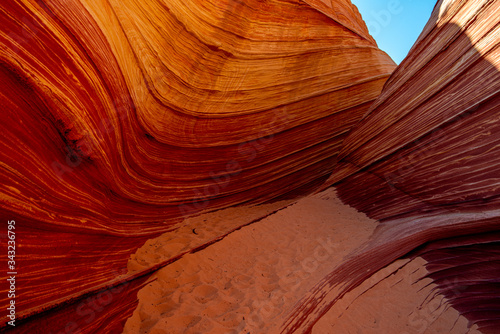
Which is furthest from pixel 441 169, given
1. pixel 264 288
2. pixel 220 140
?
pixel 220 140

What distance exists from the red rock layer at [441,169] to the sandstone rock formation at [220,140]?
2 cm

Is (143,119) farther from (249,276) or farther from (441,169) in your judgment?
(441,169)

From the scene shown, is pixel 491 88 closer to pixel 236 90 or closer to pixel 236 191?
pixel 236 90

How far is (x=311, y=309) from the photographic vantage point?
196 centimetres

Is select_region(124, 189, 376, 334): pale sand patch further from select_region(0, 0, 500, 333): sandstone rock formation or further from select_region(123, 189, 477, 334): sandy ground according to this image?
select_region(0, 0, 500, 333): sandstone rock formation

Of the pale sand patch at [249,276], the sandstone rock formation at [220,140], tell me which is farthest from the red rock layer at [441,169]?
the pale sand patch at [249,276]

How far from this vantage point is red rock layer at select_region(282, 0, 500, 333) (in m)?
2.14

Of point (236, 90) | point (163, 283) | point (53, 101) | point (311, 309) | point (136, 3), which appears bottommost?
point (311, 309)

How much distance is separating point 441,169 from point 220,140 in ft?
7.86

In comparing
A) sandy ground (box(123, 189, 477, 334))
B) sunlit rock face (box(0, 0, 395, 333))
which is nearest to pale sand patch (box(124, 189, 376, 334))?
sandy ground (box(123, 189, 477, 334))

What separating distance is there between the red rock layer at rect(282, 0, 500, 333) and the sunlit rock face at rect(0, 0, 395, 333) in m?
1.14

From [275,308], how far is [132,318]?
0.94 meters

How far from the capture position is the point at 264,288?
2203mm

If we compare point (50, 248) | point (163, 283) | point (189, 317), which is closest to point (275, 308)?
point (189, 317)
